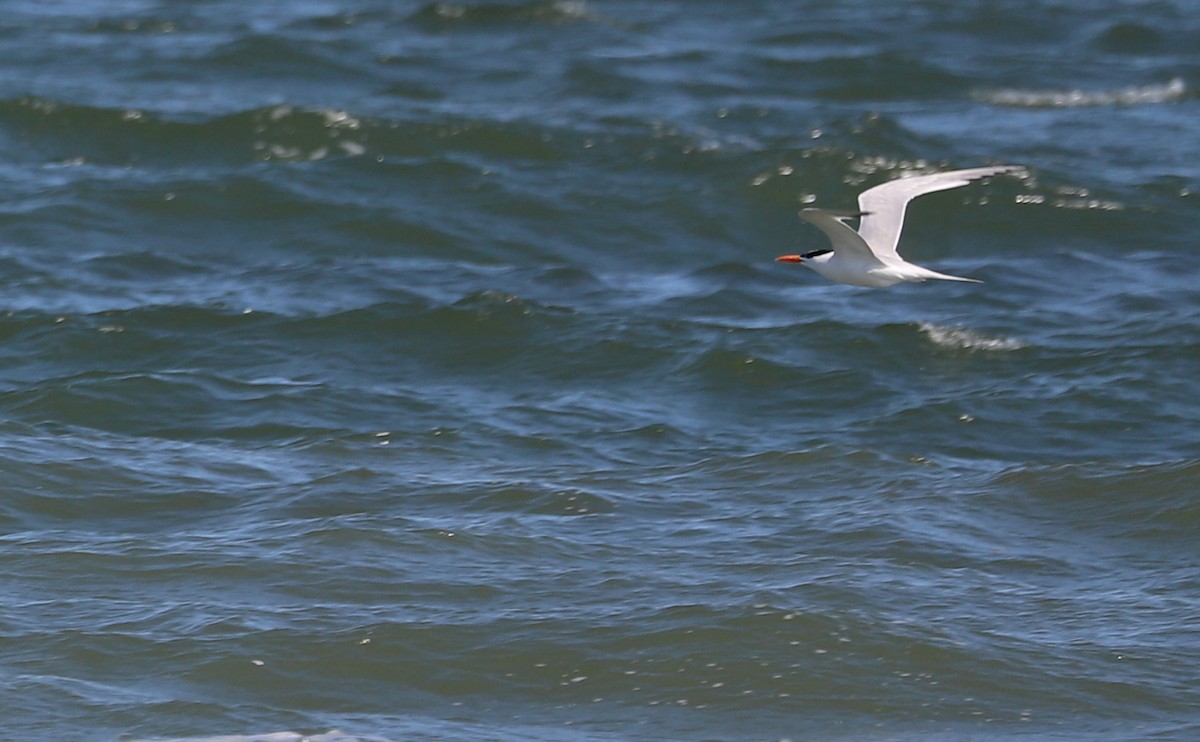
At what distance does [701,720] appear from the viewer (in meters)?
5.91

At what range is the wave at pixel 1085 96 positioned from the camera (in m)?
15.8

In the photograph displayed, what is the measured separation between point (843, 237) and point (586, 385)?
5.56 feet

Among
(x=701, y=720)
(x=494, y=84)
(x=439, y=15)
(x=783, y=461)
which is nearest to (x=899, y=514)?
(x=783, y=461)

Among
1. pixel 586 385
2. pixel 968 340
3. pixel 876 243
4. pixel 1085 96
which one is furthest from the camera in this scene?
pixel 1085 96

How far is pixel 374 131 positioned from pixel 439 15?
4.36m

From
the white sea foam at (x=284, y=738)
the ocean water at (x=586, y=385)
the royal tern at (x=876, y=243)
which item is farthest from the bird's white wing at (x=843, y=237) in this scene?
the white sea foam at (x=284, y=738)

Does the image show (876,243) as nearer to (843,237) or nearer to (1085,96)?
(843,237)

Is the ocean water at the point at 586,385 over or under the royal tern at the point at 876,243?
under

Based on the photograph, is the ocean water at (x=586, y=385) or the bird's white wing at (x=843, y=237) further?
the bird's white wing at (x=843, y=237)

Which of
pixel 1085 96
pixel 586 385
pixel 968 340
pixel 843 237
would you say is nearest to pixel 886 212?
pixel 843 237

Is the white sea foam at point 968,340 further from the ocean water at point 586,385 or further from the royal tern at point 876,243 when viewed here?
the royal tern at point 876,243

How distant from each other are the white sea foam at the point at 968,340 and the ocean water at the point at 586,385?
3 centimetres

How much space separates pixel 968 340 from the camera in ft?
33.8

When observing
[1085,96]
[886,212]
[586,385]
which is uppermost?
[886,212]
